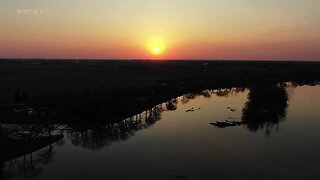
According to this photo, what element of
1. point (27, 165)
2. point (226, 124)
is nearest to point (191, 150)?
point (226, 124)

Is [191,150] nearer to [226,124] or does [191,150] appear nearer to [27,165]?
[226,124]

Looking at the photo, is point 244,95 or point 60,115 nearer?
point 60,115

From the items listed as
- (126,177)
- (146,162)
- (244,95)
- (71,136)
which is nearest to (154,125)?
(71,136)

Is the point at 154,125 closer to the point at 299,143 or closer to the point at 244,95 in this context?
the point at 299,143

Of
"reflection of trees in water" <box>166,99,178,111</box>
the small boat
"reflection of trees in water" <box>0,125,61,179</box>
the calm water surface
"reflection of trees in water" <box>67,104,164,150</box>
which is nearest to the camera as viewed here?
"reflection of trees in water" <box>0,125,61,179</box>

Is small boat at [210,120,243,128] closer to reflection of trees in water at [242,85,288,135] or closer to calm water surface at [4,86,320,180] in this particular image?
calm water surface at [4,86,320,180]

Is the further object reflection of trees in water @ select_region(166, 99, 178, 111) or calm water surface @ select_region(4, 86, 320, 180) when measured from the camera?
reflection of trees in water @ select_region(166, 99, 178, 111)

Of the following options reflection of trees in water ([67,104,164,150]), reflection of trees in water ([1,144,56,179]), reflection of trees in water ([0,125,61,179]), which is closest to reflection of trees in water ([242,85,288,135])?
reflection of trees in water ([67,104,164,150])
